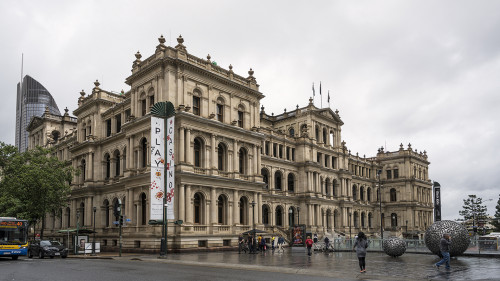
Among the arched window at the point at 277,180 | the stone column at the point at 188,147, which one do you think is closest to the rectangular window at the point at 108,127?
the stone column at the point at 188,147

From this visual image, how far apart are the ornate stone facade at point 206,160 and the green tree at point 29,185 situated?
211 inches

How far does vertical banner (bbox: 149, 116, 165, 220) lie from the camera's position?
3356cm

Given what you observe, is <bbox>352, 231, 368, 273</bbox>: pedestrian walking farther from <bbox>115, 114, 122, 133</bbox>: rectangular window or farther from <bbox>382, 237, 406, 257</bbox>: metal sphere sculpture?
<bbox>115, 114, 122, 133</bbox>: rectangular window

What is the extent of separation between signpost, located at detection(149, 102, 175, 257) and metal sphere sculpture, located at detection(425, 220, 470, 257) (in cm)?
1749

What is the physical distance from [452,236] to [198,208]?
23117 mm

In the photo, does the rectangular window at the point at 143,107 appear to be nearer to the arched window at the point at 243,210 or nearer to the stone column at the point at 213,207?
the stone column at the point at 213,207

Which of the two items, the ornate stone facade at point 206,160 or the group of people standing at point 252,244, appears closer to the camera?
the group of people standing at point 252,244

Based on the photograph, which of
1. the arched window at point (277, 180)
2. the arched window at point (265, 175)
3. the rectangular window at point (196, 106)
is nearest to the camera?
the rectangular window at point (196, 106)

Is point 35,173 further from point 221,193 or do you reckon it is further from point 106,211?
point 221,193

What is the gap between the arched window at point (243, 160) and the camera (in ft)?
155

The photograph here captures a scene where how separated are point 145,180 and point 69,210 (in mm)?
22447

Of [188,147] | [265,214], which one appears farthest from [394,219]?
[188,147]

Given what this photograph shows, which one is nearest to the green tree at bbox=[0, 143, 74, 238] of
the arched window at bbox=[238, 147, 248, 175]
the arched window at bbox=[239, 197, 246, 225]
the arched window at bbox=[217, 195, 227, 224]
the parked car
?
the parked car

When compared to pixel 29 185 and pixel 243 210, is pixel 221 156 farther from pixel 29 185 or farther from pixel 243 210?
pixel 29 185
